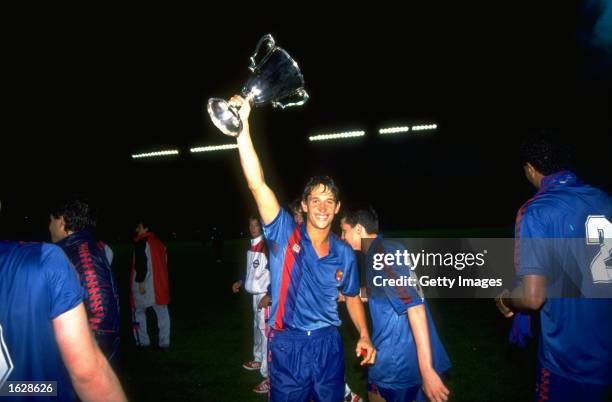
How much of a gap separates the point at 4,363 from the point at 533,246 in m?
2.82

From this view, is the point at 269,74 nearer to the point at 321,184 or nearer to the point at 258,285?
the point at 321,184

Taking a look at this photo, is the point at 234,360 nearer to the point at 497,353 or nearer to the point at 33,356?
the point at 497,353

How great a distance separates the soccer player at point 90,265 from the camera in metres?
3.40

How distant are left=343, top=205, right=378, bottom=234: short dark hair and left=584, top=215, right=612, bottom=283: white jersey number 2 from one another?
1562 mm

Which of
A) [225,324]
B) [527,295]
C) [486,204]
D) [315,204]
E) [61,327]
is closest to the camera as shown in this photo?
[61,327]

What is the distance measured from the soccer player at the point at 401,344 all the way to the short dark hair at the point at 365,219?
0.21 m

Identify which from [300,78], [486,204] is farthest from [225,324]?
[486,204]

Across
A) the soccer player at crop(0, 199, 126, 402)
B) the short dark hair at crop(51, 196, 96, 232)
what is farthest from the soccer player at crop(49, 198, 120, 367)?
the soccer player at crop(0, 199, 126, 402)

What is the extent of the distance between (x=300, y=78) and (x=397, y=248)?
4.81ft

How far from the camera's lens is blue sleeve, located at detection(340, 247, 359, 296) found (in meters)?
3.60

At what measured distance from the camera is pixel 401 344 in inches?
130

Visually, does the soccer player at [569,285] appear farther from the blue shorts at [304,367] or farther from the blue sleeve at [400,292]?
the blue shorts at [304,367]

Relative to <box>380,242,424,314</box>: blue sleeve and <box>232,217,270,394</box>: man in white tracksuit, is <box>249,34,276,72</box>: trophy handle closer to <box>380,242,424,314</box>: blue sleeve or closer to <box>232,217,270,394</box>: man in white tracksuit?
→ <box>380,242,424,314</box>: blue sleeve

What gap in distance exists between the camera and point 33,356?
6.21 ft
